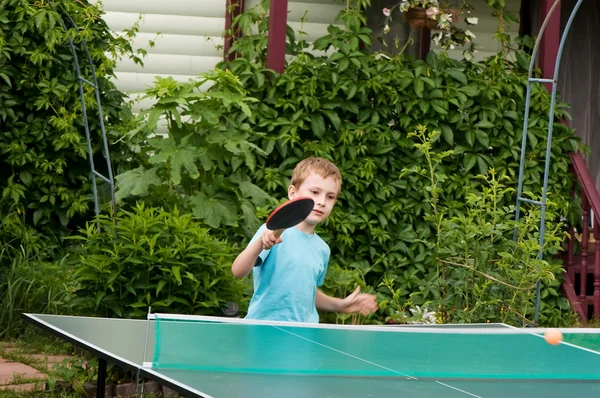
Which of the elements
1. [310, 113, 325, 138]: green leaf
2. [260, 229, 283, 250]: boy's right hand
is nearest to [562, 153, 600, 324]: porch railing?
[310, 113, 325, 138]: green leaf

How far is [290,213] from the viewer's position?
11.4 feet

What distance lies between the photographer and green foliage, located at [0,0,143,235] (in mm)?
7695

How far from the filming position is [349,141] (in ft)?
26.6

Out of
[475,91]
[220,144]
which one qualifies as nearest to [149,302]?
[220,144]

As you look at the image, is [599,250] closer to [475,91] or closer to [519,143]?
[519,143]

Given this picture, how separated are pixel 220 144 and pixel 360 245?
171 cm

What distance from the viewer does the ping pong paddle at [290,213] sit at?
3.45 meters

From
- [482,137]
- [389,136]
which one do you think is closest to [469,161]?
[482,137]

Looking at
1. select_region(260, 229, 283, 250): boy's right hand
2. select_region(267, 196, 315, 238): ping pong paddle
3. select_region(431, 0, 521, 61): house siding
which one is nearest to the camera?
select_region(267, 196, 315, 238): ping pong paddle

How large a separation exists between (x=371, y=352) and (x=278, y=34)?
5.03 metres

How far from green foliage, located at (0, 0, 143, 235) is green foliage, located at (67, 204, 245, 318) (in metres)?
2.37

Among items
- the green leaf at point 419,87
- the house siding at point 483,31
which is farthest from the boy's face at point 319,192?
the house siding at point 483,31

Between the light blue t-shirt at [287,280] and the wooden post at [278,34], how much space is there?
3.87 meters

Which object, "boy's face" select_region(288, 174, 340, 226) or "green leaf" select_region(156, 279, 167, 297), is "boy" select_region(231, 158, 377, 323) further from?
"green leaf" select_region(156, 279, 167, 297)
